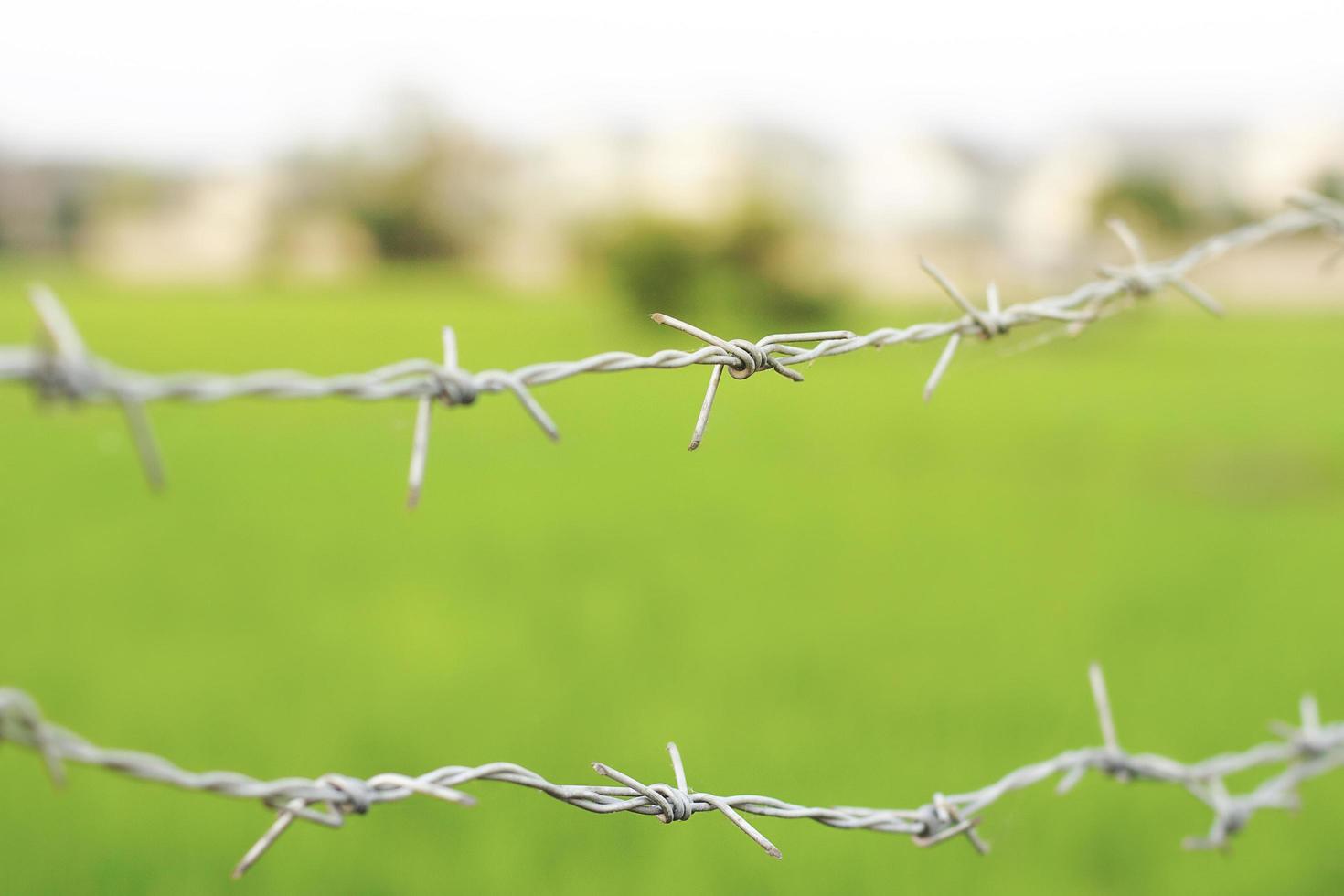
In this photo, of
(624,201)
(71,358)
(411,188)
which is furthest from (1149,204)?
(411,188)

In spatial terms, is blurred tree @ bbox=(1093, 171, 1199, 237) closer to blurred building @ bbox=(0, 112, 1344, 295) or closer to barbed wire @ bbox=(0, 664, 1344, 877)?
blurred building @ bbox=(0, 112, 1344, 295)

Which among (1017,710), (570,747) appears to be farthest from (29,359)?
(1017,710)

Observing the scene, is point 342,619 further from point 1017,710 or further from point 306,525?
point 1017,710

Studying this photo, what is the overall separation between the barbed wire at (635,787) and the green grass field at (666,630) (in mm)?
307

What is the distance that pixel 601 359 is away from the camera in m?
1.21

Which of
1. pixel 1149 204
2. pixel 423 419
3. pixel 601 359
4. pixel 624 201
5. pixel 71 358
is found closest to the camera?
pixel 71 358

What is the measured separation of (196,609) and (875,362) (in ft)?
41.2

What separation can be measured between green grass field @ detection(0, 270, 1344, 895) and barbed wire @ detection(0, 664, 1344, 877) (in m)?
0.31

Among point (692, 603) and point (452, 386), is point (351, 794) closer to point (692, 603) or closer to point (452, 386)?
point (452, 386)

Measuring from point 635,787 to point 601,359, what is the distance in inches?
17.7

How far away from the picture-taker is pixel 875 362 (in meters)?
16.6

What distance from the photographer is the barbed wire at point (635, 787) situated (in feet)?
3.23

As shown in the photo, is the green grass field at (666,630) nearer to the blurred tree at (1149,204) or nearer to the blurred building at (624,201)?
the blurred tree at (1149,204)

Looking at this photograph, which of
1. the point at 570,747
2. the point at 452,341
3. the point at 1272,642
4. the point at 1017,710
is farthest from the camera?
the point at 1272,642
